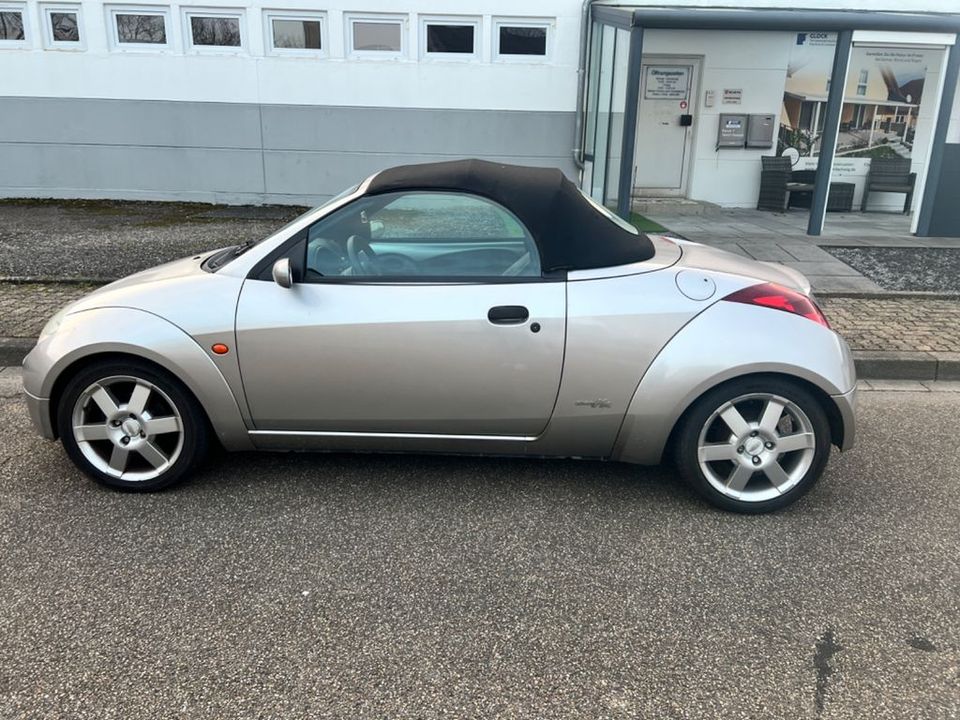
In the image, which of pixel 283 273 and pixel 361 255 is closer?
pixel 283 273

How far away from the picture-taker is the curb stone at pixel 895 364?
18.1 ft

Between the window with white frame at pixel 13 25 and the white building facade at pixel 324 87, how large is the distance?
0.07 feet

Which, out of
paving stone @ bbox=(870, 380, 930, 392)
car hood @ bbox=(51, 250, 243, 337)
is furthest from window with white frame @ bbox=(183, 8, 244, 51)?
paving stone @ bbox=(870, 380, 930, 392)

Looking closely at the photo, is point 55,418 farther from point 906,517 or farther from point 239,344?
point 906,517

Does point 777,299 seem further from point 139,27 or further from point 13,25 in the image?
point 13,25

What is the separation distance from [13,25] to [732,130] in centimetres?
1098

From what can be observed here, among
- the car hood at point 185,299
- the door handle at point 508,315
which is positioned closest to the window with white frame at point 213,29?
the car hood at point 185,299

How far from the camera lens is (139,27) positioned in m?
11.2

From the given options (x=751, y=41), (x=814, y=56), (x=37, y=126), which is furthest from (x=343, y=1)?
(x=814, y=56)

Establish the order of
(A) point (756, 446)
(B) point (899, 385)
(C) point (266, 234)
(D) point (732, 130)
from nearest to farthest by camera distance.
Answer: (A) point (756, 446) → (B) point (899, 385) → (C) point (266, 234) → (D) point (732, 130)

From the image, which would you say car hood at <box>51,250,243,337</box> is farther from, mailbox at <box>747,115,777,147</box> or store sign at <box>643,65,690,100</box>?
mailbox at <box>747,115,777,147</box>

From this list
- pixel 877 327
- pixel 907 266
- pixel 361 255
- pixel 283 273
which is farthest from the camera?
pixel 907 266

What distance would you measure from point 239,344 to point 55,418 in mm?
1019

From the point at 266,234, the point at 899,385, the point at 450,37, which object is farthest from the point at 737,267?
the point at 450,37
